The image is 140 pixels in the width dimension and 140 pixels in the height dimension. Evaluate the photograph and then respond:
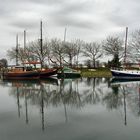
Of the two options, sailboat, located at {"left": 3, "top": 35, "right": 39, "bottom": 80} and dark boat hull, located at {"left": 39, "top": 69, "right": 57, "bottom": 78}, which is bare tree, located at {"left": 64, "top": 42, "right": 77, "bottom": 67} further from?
sailboat, located at {"left": 3, "top": 35, "right": 39, "bottom": 80}

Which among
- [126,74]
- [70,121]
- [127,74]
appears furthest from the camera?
[126,74]

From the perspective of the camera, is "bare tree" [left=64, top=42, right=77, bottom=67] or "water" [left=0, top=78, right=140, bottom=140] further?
"bare tree" [left=64, top=42, right=77, bottom=67]

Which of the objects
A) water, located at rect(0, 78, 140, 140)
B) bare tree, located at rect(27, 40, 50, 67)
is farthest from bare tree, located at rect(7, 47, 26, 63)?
water, located at rect(0, 78, 140, 140)

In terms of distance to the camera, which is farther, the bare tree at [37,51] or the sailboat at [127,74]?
the bare tree at [37,51]

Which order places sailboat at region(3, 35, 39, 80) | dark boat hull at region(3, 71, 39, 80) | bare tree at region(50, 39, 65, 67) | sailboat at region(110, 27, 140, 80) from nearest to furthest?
1. dark boat hull at region(3, 71, 39, 80)
2. sailboat at region(3, 35, 39, 80)
3. sailboat at region(110, 27, 140, 80)
4. bare tree at region(50, 39, 65, 67)

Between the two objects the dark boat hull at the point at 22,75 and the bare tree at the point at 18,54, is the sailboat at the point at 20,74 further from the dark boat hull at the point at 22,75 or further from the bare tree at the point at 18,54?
the bare tree at the point at 18,54

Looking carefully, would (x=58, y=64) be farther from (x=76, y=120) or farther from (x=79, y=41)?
(x=76, y=120)

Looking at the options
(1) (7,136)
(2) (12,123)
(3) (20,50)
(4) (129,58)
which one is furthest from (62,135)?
(3) (20,50)

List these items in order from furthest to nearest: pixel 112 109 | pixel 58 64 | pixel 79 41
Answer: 1. pixel 79 41
2. pixel 58 64
3. pixel 112 109

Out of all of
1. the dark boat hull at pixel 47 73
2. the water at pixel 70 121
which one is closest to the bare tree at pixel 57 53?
the dark boat hull at pixel 47 73

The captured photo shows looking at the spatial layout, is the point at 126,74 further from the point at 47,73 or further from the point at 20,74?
the point at 20,74

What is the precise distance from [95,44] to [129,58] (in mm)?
26578

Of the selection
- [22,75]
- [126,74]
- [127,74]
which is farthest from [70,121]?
[126,74]

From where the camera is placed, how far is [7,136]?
12.2 m
